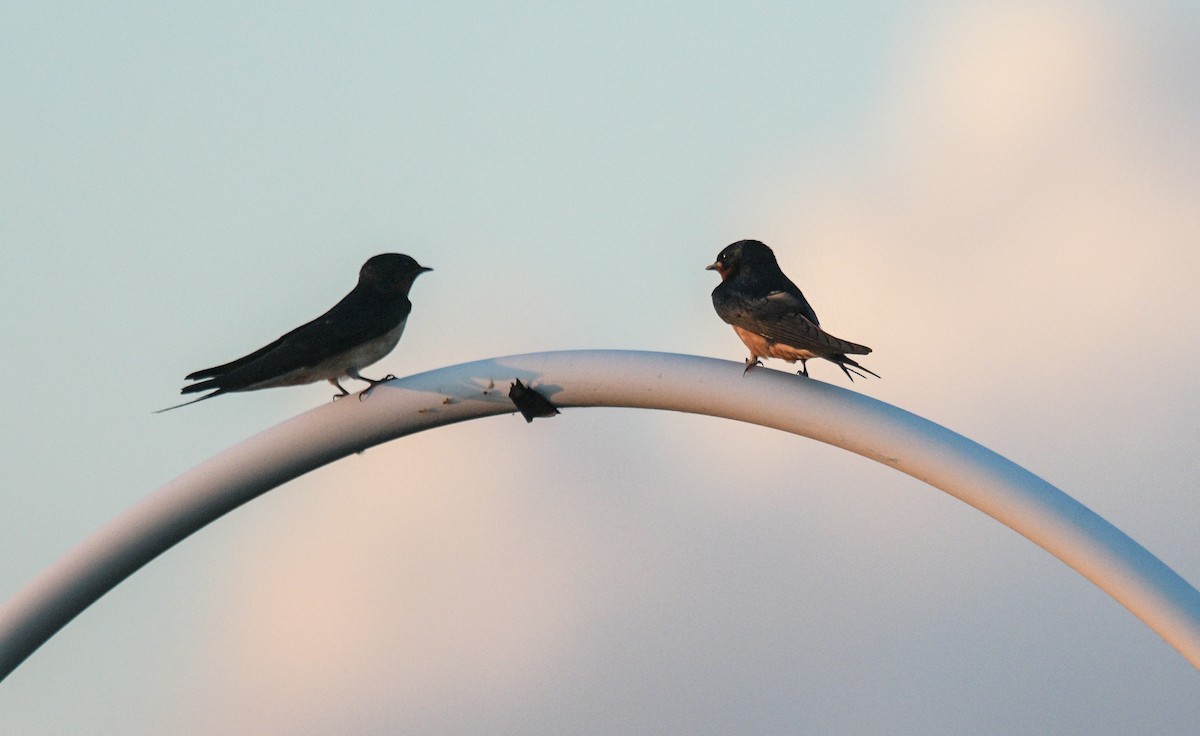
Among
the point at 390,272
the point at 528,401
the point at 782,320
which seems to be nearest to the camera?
the point at 528,401

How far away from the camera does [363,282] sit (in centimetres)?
1099

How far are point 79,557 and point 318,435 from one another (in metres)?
1.41

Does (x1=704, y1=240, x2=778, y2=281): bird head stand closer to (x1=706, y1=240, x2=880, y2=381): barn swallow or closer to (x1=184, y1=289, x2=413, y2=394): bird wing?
(x1=706, y1=240, x2=880, y2=381): barn swallow

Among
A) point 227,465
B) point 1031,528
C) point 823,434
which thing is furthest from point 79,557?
point 1031,528

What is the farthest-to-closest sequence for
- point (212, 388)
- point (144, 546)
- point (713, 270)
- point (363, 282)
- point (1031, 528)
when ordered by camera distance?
1. point (713, 270)
2. point (363, 282)
3. point (212, 388)
4. point (144, 546)
5. point (1031, 528)

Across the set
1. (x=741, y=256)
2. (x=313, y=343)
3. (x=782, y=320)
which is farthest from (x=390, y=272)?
(x=782, y=320)

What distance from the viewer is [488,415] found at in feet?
29.0

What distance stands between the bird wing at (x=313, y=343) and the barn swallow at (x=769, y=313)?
223 cm

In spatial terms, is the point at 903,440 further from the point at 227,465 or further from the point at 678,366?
the point at 227,465

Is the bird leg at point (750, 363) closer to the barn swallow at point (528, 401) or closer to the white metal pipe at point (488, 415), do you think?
the white metal pipe at point (488, 415)

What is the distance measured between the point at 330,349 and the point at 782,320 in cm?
278

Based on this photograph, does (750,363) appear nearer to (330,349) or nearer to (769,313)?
→ (769,313)

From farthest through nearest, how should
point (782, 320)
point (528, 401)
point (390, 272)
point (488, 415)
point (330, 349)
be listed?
point (390, 272) < point (330, 349) < point (782, 320) < point (488, 415) < point (528, 401)

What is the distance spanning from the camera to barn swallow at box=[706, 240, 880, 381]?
9219 millimetres
